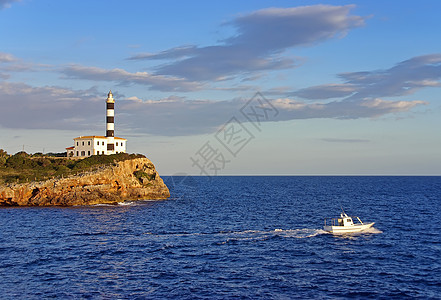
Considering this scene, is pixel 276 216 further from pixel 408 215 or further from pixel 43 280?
pixel 43 280

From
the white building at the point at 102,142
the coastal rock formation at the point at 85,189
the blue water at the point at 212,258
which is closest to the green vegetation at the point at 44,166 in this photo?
the coastal rock formation at the point at 85,189

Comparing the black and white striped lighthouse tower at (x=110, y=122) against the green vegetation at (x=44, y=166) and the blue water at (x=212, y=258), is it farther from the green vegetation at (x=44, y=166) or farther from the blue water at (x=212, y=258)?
the blue water at (x=212, y=258)

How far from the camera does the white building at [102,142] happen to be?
121750 mm

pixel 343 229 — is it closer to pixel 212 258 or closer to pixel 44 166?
pixel 212 258

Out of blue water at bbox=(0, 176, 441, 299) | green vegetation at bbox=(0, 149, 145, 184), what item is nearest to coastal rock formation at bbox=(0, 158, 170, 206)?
green vegetation at bbox=(0, 149, 145, 184)

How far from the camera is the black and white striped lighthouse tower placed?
401 ft

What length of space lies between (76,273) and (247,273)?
16689 mm

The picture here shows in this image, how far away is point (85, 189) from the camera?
92250 millimetres

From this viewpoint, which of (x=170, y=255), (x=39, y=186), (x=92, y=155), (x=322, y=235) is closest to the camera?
(x=170, y=255)

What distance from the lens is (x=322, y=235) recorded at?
56.2 m

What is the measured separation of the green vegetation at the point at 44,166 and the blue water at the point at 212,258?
25.3 metres

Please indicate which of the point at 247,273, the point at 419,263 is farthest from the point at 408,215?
the point at 247,273

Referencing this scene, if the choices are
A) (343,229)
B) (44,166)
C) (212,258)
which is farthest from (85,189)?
(343,229)

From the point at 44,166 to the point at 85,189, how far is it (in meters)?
23.7
